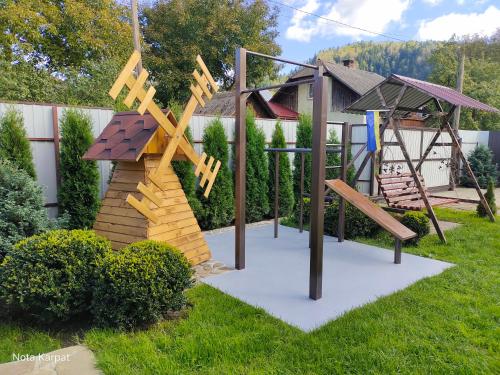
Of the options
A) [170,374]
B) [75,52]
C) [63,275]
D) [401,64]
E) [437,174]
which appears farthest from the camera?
[401,64]

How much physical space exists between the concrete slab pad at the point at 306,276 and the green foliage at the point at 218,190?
2.65ft

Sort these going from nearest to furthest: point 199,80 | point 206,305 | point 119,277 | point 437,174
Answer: point 119,277 → point 206,305 → point 199,80 → point 437,174

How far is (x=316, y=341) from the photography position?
2.35m

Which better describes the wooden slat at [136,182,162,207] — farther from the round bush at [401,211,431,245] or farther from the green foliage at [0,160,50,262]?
the round bush at [401,211,431,245]

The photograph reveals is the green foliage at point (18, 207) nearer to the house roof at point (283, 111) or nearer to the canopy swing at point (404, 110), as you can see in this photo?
the canopy swing at point (404, 110)

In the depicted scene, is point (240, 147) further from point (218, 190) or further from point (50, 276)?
point (218, 190)

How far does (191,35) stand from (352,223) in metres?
15.8

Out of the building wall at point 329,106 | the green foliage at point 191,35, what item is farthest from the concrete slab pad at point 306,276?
the building wall at point 329,106

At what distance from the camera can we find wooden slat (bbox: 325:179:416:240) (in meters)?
4.02

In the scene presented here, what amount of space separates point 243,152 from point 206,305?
1.60m

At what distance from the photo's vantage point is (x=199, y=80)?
3.51m

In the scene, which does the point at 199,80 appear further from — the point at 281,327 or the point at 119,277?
the point at 281,327

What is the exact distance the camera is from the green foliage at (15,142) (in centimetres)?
398

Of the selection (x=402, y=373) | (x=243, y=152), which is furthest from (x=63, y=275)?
(x=402, y=373)
